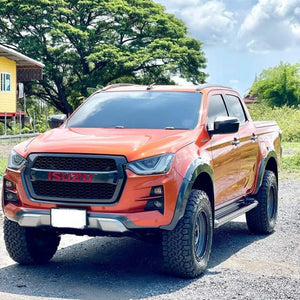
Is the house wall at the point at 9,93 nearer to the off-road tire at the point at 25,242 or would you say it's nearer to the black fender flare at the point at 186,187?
the off-road tire at the point at 25,242

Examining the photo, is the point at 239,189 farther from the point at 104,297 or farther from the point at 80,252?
the point at 104,297

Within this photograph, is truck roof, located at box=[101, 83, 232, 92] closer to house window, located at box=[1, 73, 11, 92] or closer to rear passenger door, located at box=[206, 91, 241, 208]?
rear passenger door, located at box=[206, 91, 241, 208]

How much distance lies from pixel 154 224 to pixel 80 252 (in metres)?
2.03

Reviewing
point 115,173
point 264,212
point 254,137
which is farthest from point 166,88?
point 264,212

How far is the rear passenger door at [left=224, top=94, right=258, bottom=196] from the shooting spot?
26.6 feet

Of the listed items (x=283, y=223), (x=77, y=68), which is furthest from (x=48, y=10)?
(x=283, y=223)

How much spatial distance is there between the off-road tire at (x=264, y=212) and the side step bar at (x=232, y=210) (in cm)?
33

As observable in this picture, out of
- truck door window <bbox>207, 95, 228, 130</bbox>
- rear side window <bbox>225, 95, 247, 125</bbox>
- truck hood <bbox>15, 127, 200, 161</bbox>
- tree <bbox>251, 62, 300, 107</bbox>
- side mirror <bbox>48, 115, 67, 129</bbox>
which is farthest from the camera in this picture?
tree <bbox>251, 62, 300, 107</bbox>

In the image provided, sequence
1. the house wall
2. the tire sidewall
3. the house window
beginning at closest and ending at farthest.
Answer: the tire sidewall < the house wall < the house window

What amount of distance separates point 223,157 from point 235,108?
4.79 ft

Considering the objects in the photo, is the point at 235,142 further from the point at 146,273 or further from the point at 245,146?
the point at 146,273

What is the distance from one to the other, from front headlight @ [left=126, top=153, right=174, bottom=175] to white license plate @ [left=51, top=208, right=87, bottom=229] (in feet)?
1.96

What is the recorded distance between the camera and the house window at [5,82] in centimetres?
3872

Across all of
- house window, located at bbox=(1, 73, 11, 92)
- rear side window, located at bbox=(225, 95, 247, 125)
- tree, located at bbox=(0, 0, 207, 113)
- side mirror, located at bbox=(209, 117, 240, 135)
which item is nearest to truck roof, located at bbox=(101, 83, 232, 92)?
A: rear side window, located at bbox=(225, 95, 247, 125)
